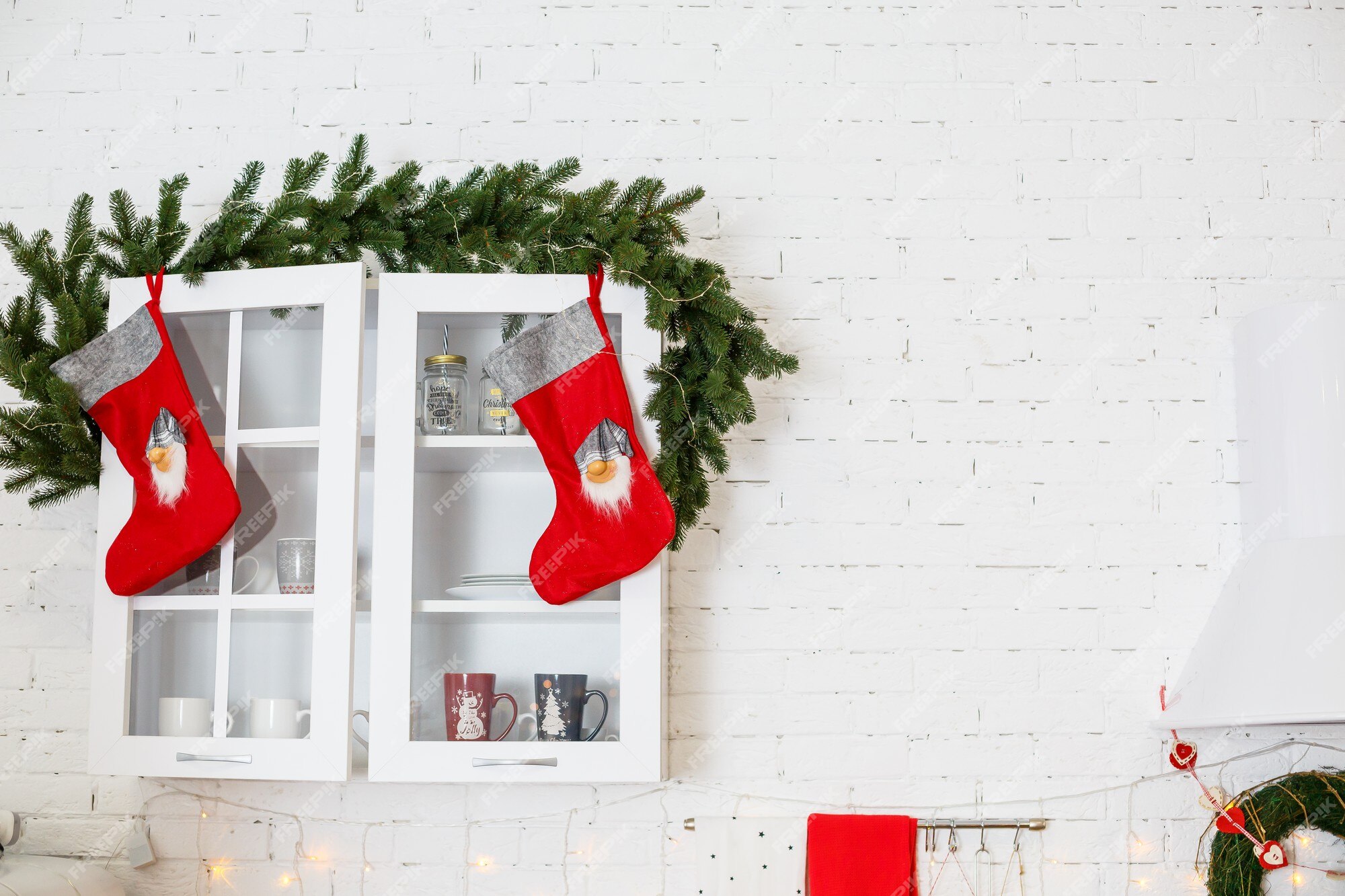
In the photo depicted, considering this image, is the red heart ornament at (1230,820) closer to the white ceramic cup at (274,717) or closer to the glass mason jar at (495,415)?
the glass mason jar at (495,415)

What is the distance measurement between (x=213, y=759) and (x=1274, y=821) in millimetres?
1676

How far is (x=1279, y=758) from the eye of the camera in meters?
1.84

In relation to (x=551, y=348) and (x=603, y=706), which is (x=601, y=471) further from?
(x=603, y=706)

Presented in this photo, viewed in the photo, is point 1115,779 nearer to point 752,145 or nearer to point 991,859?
point 991,859

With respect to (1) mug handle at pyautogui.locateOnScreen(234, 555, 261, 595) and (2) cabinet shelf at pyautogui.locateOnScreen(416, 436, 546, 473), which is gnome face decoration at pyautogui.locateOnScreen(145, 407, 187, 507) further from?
(2) cabinet shelf at pyautogui.locateOnScreen(416, 436, 546, 473)

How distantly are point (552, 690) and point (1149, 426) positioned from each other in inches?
45.3

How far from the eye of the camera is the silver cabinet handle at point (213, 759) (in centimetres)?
159

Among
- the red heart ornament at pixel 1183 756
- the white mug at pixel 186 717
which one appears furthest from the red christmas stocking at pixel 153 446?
the red heart ornament at pixel 1183 756

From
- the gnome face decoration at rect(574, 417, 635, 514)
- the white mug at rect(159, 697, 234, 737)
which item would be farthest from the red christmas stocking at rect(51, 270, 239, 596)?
the gnome face decoration at rect(574, 417, 635, 514)

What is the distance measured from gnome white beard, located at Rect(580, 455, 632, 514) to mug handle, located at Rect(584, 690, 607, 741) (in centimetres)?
28

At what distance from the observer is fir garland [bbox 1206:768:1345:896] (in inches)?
67.8

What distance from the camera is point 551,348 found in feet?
5.42

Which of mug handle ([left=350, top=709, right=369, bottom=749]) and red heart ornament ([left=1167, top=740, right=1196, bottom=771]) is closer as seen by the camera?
mug handle ([left=350, top=709, right=369, bottom=749])

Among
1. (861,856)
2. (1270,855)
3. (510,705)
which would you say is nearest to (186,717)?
(510,705)
